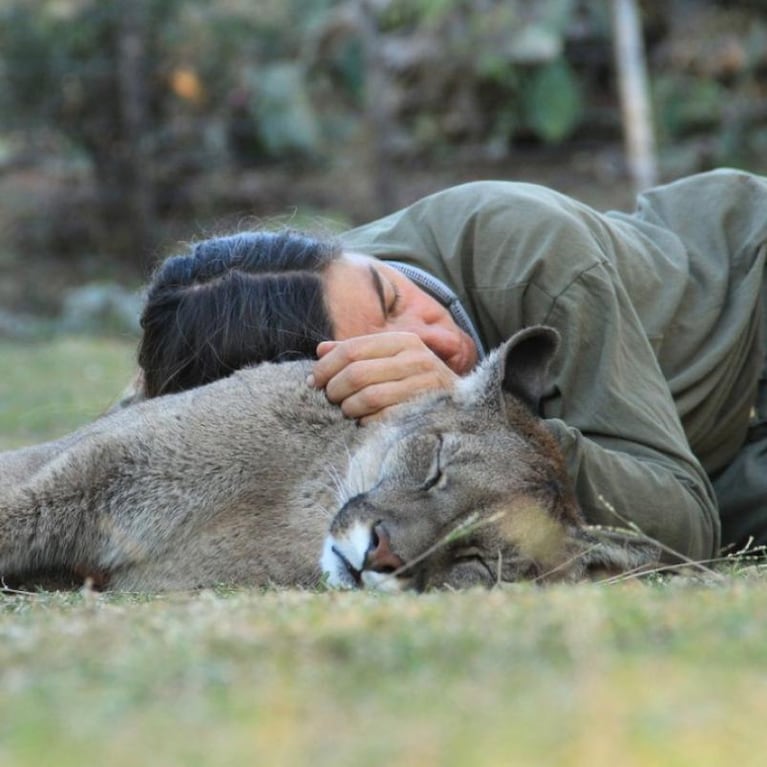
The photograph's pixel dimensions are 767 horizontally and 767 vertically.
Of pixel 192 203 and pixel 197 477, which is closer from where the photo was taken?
pixel 197 477

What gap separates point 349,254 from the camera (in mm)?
6133

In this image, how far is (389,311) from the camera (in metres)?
5.85

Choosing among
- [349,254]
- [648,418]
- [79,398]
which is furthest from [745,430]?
[79,398]

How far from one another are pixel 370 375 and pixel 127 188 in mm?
14863

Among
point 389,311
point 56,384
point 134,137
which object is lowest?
point 56,384

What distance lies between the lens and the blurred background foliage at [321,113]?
1903 cm

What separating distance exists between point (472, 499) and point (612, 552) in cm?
53

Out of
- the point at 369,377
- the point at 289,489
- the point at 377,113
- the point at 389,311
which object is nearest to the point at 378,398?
the point at 369,377

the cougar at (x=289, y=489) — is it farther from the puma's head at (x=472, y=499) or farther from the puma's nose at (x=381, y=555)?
the puma's nose at (x=381, y=555)

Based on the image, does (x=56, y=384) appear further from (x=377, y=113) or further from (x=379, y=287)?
(x=377, y=113)

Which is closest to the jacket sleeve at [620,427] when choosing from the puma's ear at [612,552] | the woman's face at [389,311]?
the puma's ear at [612,552]

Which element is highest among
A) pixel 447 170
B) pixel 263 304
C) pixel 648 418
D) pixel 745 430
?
pixel 263 304

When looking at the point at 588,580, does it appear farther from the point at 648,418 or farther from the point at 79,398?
the point at 79,398

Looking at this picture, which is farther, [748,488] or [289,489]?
[748,488]
